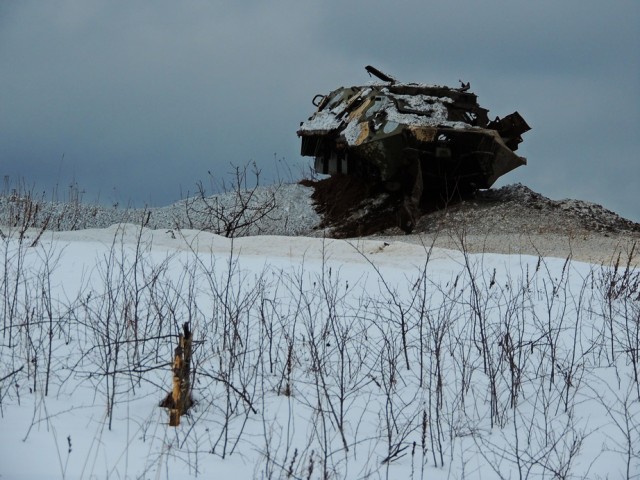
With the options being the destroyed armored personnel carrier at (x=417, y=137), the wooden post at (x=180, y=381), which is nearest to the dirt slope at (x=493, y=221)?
the destroyed armored personnel carrier at (x=417, y=137)

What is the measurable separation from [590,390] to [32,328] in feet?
13.0

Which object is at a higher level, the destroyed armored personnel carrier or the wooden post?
the destroyed armored personnel carrier

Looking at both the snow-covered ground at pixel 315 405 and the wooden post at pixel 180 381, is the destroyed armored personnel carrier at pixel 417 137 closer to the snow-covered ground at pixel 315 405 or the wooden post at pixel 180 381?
the snow-covered ground at pixel 315 405

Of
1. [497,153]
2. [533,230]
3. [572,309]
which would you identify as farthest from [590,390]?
[497,153]

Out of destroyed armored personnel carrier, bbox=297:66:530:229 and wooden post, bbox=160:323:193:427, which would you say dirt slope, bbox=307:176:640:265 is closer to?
destroyed armored personnel carrier, bbox=297:66:530:229

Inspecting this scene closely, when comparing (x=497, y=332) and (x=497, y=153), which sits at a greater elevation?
(x=497, y=153)

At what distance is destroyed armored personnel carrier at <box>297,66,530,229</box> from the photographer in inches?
602

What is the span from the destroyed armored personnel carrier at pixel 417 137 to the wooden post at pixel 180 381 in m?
10.2

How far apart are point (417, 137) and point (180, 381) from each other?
10.9 m

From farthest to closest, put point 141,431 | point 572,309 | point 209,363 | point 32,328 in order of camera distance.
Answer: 1. point 572,309
2. point 32,328
3. point 209,363
4. point 141,431

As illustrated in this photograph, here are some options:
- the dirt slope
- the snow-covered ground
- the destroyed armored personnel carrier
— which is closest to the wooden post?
the snow-covered ground

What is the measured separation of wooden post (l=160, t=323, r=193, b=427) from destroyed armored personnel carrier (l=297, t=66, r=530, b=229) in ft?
33.3

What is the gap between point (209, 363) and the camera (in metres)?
5.92

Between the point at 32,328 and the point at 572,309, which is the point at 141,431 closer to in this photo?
the point at 32,328
